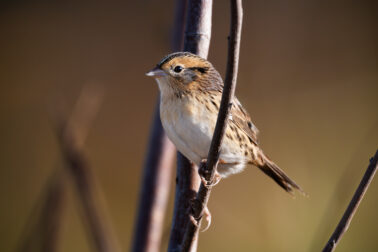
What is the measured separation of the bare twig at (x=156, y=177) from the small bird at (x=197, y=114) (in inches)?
13.9

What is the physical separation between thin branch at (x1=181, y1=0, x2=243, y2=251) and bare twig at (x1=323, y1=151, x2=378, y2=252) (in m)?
0.43

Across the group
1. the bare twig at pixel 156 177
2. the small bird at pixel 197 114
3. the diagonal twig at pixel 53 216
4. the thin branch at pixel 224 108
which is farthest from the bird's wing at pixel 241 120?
the diagonal twig at pixel 53 216

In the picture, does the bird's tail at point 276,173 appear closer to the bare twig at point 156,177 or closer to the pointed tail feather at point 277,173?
the pointed tail feather at point 277,173

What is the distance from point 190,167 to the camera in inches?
81.7

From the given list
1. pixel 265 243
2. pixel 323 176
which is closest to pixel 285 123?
pixel 323 176

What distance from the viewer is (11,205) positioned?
13.8 feet

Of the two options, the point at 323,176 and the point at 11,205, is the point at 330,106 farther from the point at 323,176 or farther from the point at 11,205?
the point at 11,205

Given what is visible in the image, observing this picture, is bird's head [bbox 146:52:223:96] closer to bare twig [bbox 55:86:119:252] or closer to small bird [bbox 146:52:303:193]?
small bird [bbox 146:52:303:193]

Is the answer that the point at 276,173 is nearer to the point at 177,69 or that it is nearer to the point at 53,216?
the point at 177,69

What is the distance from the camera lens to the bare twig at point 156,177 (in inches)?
95.4

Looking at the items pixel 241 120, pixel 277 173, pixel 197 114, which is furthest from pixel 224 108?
pixel 277 173

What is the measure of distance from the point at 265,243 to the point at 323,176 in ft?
2.45

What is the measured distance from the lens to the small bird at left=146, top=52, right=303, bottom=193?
1.96 m

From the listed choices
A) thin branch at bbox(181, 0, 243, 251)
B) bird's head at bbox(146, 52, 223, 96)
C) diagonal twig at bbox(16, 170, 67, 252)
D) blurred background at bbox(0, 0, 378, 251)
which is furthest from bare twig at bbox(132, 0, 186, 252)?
blurred background at bbox(0, 0, 378, 251)
